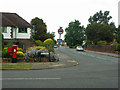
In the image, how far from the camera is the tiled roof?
26406 mm

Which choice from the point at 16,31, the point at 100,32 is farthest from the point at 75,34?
the point at 16,31

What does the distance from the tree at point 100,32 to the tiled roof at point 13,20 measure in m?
27.4

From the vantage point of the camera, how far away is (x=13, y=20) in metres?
28.4

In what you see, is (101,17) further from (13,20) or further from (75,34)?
(13,20)

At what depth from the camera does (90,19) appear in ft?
246

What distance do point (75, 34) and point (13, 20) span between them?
47.9 meters

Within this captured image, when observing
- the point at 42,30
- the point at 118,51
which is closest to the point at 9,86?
the point at 118,51

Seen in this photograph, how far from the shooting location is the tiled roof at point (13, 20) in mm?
26406

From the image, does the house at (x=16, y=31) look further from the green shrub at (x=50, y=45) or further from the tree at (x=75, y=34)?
the tree at (x=75, y=34)

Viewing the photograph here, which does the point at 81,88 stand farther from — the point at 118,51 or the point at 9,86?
the point at 118,51

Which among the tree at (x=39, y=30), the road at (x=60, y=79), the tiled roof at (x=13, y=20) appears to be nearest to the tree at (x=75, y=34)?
the tree at (x=39, y=30)

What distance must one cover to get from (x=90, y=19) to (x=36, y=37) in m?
41.1

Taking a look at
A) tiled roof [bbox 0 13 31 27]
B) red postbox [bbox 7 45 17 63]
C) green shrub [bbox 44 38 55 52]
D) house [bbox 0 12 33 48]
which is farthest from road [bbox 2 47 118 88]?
tiled roof [bbox 0 13 31 27]

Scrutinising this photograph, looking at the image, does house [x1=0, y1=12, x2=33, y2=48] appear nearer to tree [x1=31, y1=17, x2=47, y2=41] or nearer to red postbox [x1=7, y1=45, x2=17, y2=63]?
red postbox [x1=7, y1=45, x2=17, y2=63]
